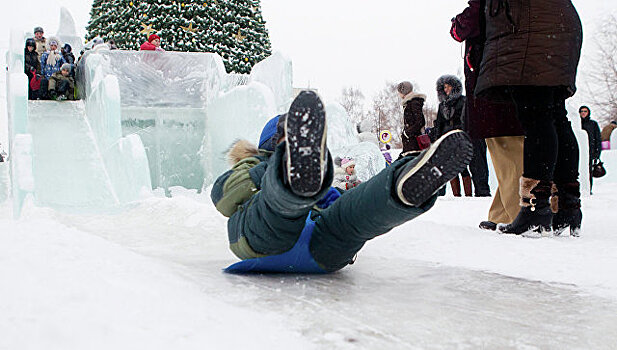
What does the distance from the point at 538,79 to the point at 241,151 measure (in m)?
1.41

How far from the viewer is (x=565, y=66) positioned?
277 centimetres

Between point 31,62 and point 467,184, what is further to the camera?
point 31,62

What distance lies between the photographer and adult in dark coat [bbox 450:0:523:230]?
3.16 meters

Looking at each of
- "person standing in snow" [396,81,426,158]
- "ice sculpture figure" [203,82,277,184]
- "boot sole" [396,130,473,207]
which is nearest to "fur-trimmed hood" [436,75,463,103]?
"person standing in snow" [396,81,426,158]

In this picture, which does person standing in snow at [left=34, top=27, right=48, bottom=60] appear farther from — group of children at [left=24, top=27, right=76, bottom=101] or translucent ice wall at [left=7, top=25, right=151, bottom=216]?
translucent ice wall at [left=7, top=25, right=151, bottom=216]

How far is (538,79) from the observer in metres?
2.74

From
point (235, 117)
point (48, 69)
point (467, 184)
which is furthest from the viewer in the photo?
point (48, 69)

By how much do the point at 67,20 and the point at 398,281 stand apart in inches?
488

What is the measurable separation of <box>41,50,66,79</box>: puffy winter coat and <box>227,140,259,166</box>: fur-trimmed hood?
323 inches

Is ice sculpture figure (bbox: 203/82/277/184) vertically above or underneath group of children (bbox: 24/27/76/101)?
underneath

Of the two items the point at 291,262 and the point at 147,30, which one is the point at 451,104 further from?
the point at 147,30

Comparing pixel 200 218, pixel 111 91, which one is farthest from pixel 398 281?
pixel 111 91

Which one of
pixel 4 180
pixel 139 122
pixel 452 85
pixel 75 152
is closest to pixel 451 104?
pixel 452 85

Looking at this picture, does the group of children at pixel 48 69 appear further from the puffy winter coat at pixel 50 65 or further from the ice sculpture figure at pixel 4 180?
the ice sculpture figure at pixel 4 180
